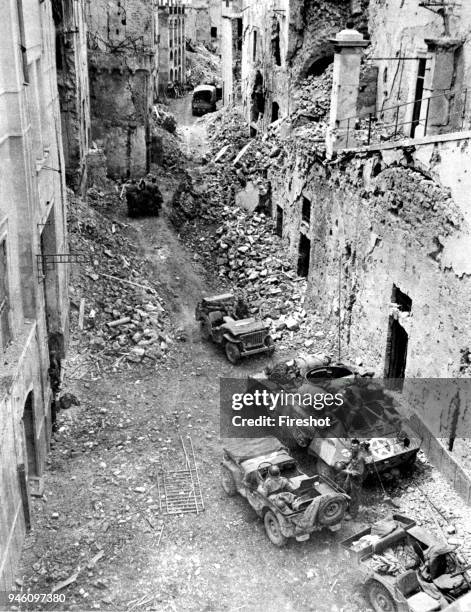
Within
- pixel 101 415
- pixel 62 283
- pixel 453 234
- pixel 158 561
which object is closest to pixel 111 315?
pixel 62 283

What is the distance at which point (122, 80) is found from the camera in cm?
2558

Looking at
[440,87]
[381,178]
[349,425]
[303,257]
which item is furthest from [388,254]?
[303,257]

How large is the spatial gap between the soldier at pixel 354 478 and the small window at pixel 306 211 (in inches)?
380

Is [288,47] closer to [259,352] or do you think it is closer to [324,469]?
[259,352]

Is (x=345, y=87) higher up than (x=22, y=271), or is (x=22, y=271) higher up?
(x=345, y=87)

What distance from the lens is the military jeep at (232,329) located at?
16.4 m

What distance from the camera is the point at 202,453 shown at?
13242 millimetres

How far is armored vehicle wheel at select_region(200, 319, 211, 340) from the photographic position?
17531 millimetres

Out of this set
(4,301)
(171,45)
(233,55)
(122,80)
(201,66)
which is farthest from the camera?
(201,66)

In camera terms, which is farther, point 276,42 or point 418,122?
point 276,42

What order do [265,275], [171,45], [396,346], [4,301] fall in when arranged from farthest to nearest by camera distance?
[171,45] → [265,275] → [396,346] → [4,301]

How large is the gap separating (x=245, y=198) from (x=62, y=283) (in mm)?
11248
